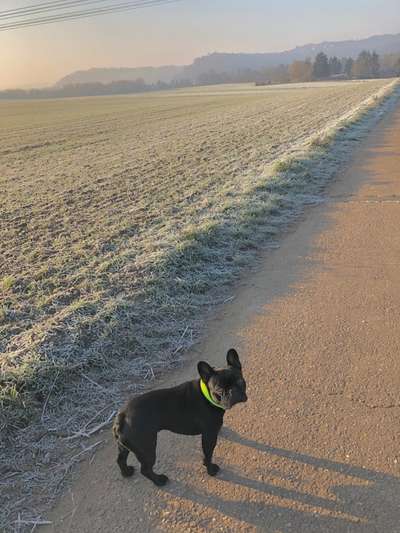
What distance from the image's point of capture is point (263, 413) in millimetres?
3393

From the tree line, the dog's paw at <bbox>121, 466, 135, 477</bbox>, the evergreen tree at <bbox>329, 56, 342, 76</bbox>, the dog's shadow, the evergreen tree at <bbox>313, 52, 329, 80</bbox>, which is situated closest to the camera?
the dog's shadow

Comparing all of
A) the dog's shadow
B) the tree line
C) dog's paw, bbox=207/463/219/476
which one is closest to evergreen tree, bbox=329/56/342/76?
the tree line

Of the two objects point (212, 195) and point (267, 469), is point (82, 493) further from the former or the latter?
point (212, 195)

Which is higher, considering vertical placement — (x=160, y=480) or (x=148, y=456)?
(x=148, y=456)

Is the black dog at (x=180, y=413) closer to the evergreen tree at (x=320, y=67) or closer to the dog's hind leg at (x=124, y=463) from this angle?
the dog's hind leg at (x=124, y=463)

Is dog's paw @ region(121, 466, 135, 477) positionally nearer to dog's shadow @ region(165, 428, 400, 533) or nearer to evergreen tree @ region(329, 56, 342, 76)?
dog's shadow @ region(165, 428, 400, 533)

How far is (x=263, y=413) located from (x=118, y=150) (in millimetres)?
16711

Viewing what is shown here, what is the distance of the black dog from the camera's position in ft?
8.58

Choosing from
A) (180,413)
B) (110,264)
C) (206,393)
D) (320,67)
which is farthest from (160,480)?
(320,67)

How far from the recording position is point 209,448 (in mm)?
2807

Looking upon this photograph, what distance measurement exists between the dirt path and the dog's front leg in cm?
6

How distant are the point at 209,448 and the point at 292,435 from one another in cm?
72

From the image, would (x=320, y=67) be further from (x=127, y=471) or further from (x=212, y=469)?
(x=127, y=471)

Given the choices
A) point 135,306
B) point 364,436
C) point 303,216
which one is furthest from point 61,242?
point 364,436
